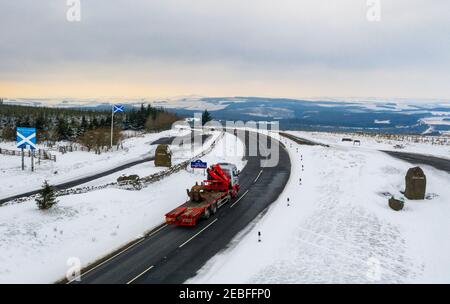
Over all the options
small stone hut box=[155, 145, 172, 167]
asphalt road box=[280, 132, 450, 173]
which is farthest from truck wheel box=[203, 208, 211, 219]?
asphalt road box=[280, 132, 450, 173]

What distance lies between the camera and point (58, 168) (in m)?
48.7

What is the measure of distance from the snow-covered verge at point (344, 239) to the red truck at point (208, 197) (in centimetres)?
388

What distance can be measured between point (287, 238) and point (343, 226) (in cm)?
540

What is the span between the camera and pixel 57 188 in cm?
3922

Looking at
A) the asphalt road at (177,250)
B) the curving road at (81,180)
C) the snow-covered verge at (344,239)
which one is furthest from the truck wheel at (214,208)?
the curving road at (81,180)

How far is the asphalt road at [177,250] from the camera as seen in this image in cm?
1944

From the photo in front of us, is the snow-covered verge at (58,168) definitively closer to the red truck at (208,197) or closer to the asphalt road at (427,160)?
the red truck at (208,197)

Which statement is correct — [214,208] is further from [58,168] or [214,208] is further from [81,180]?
[58,168]

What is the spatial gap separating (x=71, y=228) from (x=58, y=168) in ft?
87.2

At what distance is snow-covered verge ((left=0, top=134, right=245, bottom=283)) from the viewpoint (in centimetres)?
1994

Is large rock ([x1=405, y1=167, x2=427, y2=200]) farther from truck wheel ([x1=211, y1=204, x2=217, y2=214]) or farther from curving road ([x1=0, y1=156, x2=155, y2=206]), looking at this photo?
curving road ([x1=0, y1=156, x2=155, y2=206])
